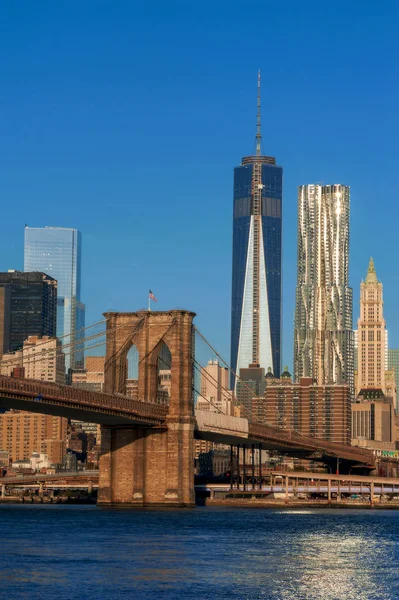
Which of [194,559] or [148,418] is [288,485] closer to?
[148,418]

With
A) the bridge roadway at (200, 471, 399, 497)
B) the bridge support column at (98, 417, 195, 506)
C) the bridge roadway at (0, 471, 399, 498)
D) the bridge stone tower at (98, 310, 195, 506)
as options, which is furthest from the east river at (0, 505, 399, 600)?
the bridge roadway at (0, 471, 399, 498)

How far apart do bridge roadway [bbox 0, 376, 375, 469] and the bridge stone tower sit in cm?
145

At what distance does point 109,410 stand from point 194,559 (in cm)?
4005

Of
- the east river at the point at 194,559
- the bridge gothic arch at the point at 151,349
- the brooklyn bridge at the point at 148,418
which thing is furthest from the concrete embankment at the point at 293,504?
the east river at the point at 194,559

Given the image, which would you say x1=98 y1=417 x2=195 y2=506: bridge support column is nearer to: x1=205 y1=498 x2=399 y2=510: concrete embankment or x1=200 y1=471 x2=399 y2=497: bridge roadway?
x1=205 y1=498 x2=399 y2=510: concrete embankment

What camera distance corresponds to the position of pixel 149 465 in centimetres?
11094

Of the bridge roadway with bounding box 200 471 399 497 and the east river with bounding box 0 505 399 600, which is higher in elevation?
the bridge roadway with bounding box 200 471 399 497

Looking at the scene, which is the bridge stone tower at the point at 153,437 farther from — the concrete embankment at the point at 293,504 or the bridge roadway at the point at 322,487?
the bridge roadway at the point at 322,487

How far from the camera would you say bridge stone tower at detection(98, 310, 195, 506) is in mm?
110062

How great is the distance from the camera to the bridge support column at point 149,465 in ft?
360

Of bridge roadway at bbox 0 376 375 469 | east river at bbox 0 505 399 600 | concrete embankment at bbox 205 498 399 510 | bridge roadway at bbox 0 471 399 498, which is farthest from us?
bridge roadway at bbox 0 471 399 498

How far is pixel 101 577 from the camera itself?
54125 millimetres

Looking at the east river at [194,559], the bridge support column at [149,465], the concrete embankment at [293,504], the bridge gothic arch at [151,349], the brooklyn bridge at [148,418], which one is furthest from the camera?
the concrete embankment at [293,504]

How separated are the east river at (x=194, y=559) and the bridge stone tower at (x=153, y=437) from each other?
48.3 ft
